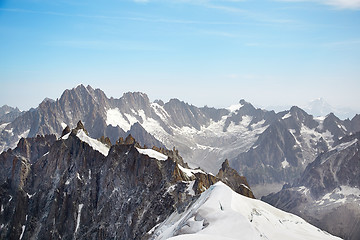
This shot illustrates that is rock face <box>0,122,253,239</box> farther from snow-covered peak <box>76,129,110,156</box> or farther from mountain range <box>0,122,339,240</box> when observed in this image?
snow-covered peak <box>76,129,110,156</box>

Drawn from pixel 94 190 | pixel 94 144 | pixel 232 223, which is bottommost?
pixel 94 190

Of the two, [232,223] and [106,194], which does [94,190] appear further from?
[232,223]

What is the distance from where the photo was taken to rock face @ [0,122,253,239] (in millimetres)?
107875

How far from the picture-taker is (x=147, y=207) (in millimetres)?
108688

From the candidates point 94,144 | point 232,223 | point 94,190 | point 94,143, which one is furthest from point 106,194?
point 232,223

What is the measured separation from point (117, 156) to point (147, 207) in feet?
103

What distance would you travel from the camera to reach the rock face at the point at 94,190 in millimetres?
107875

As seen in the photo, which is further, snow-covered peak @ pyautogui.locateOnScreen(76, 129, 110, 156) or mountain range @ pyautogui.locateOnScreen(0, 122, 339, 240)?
snow-covered peak @ pyautogui.locateOnScreen(76, 129, 110, 156)

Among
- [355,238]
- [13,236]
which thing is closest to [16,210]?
[13,236]

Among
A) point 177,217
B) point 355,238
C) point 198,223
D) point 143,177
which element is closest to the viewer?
point 198,223

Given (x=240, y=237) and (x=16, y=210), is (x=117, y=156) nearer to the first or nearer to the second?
(x=16, y=210)

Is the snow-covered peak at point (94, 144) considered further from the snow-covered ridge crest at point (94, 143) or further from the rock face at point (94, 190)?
the rock face at point (94, 190)

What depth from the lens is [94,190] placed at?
440 feet

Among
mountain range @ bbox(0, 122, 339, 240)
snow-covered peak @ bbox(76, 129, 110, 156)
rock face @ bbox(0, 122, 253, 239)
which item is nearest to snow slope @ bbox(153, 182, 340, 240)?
mountain range @ bbox(0, 122, 339, 240)
